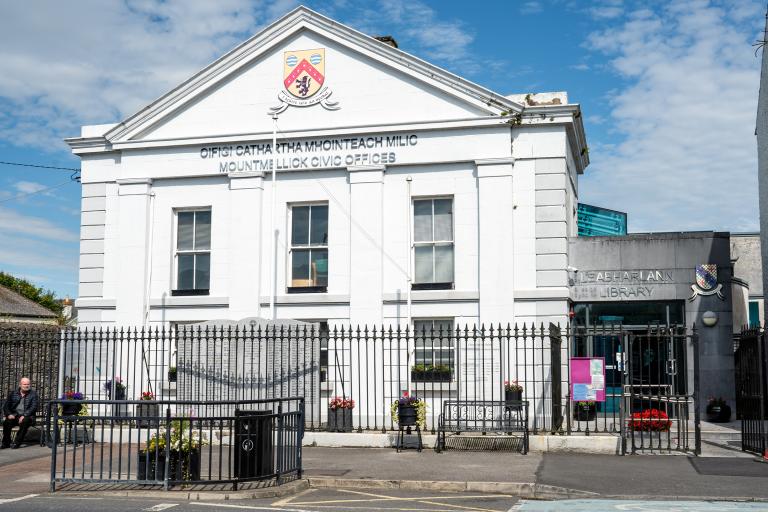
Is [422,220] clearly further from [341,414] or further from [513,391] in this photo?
[341,414]

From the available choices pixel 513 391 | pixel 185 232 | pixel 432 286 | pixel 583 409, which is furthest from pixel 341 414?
pixel 185 232

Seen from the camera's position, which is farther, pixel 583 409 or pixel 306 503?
pixel 583 409

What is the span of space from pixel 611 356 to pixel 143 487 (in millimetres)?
13788

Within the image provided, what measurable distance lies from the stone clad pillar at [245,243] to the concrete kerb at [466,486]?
918 cm

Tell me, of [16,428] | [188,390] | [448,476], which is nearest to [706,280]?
[448,476]

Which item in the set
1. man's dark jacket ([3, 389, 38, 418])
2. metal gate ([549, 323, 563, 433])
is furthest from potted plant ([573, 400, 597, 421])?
man's dark jacket ([3, 389, 38, 418])

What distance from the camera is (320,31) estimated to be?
2209 cm

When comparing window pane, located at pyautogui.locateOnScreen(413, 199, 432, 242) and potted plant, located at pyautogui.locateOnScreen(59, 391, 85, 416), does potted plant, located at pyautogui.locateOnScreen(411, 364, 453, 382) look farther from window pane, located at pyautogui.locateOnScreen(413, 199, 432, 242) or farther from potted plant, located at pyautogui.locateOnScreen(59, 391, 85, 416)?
potted plant, located at pyautogui.locateOnScreen(59, 391, 85, 416)

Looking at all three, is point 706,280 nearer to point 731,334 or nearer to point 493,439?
point 731,334

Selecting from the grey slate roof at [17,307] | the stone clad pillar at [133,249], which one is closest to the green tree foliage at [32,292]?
the grey slate roof at [17,307]

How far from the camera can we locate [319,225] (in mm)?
22109

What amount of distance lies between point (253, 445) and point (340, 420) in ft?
21.3

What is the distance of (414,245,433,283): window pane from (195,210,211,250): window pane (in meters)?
5.44

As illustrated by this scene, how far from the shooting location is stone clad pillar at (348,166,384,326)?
21.1m
